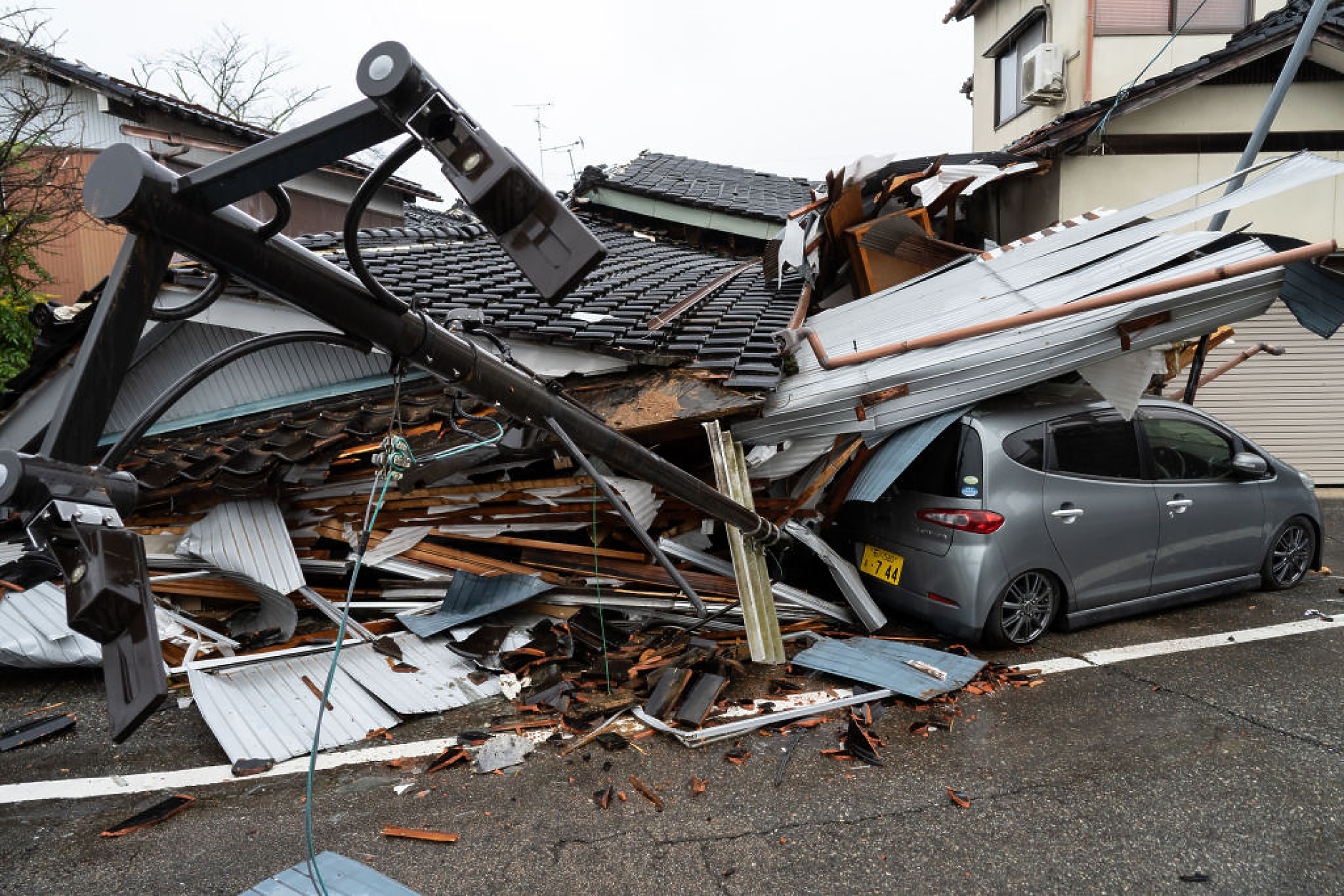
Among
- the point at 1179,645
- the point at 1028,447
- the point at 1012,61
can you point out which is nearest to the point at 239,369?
the point at 1028,447

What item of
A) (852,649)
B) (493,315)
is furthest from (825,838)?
(493,315)

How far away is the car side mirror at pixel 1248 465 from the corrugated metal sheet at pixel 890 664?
107 inches

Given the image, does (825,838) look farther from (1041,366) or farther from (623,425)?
(1041,366)

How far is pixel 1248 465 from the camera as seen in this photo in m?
6.04

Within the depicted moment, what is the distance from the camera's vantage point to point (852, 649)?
527 cm

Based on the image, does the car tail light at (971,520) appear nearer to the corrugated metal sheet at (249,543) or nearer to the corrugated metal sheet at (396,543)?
the corrugated metal sheet at (396,543)

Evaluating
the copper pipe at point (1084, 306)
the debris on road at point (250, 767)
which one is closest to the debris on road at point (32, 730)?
the debris on road at point (250, 767)

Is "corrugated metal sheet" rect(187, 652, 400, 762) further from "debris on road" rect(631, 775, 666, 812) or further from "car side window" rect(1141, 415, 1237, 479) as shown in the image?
"car side window" rect(1141, 415, 1237, 479)

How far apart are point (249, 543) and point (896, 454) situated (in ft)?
14.5

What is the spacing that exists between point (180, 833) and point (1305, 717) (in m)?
5.61

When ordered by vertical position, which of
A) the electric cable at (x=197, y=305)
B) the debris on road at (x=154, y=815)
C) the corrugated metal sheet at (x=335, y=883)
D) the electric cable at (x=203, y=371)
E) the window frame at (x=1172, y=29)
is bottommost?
the debris on road at (x=154, y=815)

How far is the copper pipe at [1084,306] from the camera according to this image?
4.78m

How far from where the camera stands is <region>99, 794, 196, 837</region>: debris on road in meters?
3.54

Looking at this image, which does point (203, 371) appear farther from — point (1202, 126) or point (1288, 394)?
point (1288, 394)
